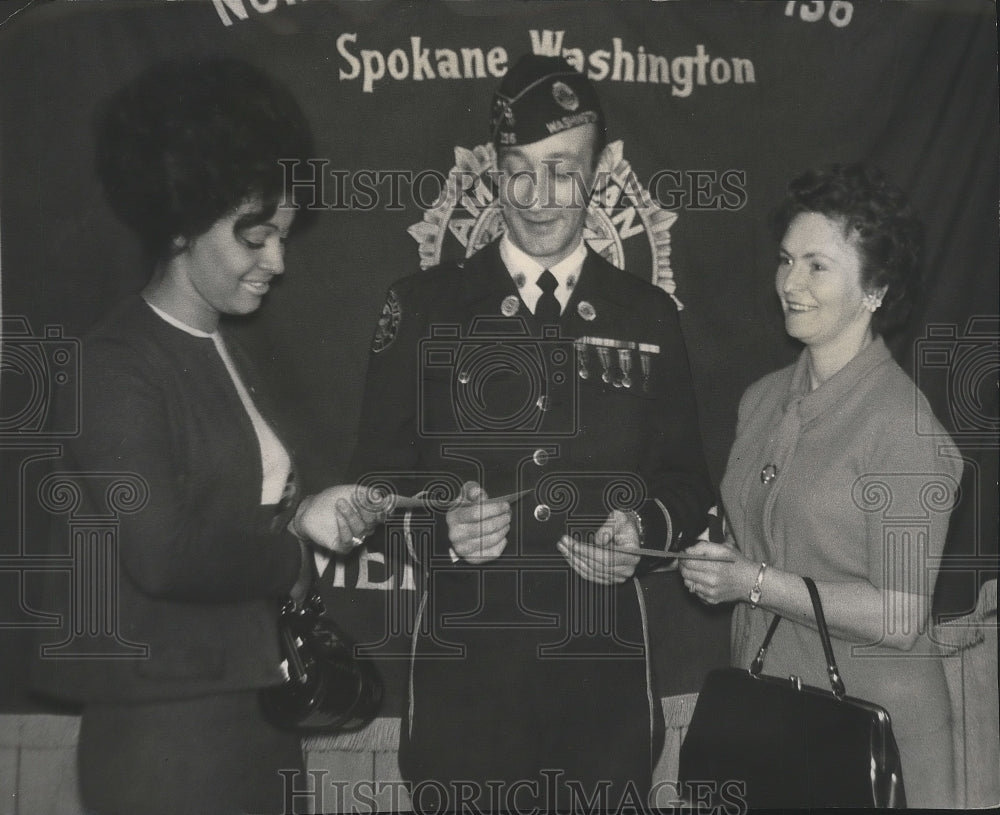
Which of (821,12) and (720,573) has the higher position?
(821,12)

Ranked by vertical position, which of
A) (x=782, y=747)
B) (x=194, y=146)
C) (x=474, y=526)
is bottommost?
(x=782, y=747)

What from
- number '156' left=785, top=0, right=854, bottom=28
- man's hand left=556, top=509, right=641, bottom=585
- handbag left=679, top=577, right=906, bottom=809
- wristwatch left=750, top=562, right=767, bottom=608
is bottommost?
handbag left=679, top=577, right=906, bottom=809

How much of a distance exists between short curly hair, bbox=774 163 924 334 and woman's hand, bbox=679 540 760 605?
1.80 ft

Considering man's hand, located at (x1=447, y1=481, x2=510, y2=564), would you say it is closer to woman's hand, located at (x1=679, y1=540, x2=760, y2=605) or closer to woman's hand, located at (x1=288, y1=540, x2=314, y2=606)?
woman's hand, located at (x1=288, y1=540, x2=314, y2=606)

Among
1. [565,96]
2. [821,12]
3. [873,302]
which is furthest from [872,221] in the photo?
[565,96]

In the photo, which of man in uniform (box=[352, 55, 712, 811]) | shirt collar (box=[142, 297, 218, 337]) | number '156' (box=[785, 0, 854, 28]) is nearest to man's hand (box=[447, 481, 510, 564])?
man in uniform (box=[352, 55, 712, 811])

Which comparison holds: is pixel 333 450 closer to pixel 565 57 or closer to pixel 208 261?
pixel 208 261

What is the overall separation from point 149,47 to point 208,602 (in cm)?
112

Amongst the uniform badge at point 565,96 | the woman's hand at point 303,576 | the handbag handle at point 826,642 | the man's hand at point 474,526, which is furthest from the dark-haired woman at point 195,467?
the handbag handle at point 826,642

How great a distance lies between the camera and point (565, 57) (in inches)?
85.5

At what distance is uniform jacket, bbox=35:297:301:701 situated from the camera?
209cm

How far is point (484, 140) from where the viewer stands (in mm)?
2164

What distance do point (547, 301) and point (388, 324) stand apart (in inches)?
12.9

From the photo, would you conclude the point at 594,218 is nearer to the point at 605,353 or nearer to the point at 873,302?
the point at 605,353
